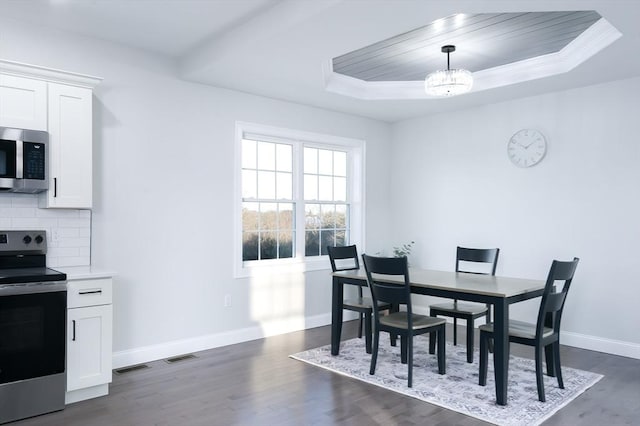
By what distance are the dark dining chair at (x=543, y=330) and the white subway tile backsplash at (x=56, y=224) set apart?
314 cm

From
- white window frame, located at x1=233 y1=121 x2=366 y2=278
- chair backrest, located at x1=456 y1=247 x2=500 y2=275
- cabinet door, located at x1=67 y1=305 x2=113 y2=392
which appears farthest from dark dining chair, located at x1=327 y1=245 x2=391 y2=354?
cabinet door, located at x1=67 y1=305 x2=113 y2=392

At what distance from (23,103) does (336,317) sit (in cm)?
296

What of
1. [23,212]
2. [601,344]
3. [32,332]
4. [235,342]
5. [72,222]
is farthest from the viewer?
[235,342]

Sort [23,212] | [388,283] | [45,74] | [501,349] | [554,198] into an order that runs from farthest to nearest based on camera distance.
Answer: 1. [554,198]
2. [388,283]
3. [23,212]
4. [45,74]
5. [501,349]

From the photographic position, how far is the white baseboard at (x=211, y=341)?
4.00 metres

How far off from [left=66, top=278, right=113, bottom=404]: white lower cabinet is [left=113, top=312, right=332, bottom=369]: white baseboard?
0.66 meters

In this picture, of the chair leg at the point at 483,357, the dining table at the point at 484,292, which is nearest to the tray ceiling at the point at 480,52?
the dining table at the point at 484,292

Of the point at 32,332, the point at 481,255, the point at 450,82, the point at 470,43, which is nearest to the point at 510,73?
the point at 470,43

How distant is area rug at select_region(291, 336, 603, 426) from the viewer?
3070 mm

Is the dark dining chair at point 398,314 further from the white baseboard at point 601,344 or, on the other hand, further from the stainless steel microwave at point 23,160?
the stainless steel microwave at point 23,160

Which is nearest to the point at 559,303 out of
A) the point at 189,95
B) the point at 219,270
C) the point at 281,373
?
the point at 281,373

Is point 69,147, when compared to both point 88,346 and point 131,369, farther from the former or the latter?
point 131,369

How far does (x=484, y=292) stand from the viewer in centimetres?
325

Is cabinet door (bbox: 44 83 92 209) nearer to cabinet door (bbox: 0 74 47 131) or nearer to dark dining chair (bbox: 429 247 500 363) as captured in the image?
cabinet door (bbox: 0 74 47 131)
